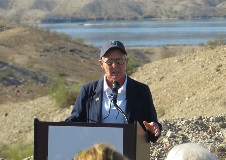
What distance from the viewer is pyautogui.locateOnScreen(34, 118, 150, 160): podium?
411 centimetres


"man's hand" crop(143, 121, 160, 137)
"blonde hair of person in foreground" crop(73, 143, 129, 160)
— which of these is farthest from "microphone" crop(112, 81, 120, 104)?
"blonde hair of person in foreground" crop(73, 143, 129, 160)

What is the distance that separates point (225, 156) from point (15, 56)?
3710cm

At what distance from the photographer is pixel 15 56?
43906 mm

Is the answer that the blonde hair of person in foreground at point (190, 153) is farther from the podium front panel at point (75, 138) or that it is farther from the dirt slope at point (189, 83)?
the dirt slope at point (189, 83)

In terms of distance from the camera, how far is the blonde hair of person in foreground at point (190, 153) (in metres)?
3.22

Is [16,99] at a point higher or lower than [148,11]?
lower

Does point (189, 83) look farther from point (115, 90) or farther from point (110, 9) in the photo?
point (110, 9)

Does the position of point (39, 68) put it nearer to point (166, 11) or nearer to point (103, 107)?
point (103, 107)

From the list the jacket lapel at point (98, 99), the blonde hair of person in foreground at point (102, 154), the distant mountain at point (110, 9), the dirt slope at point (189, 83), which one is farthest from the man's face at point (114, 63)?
the distant mountain at point (110, 9)

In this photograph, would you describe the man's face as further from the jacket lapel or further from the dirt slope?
the dirt slope

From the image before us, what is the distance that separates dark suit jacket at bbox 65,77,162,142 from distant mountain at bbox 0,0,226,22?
398 ft

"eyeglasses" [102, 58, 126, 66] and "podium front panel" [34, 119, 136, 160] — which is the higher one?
"eyeglasses" [102, 58, 126, 66]

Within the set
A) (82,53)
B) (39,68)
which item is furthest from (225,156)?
(82,53)

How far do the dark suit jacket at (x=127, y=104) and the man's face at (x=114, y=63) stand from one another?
0.15 meters
